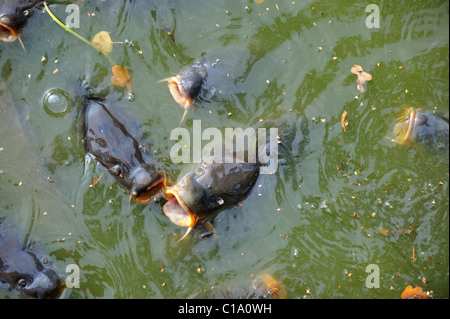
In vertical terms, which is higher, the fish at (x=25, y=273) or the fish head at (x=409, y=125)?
the fish head at (x=409, y=125)

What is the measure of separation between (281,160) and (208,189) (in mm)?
967

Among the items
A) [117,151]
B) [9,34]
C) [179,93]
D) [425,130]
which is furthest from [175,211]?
[425,130]

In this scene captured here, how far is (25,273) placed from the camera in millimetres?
5016

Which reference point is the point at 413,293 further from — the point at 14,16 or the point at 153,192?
the point at 14,16

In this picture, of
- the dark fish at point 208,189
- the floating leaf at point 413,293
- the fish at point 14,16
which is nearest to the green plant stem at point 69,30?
the fish at point 14,16

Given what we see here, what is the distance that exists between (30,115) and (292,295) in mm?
3751

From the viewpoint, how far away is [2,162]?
17.2 ft

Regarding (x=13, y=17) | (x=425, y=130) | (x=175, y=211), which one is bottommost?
(x=175, y=211)

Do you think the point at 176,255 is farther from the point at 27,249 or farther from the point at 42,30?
the point at 42,30

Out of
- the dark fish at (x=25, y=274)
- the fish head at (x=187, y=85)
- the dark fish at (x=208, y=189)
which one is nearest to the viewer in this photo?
the dark fish at (x=208, y=189)

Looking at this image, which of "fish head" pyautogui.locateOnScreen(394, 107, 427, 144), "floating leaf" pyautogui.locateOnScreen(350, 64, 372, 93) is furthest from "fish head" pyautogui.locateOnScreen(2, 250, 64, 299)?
"fish head" pyautogui.locateOnScreen(394, 107, 427, 144)

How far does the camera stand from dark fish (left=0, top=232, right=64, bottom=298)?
16.4ft

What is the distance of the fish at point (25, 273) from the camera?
4.99 metres

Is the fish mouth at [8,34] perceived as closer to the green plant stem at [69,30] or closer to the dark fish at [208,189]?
the green plant stem at [69,30]
